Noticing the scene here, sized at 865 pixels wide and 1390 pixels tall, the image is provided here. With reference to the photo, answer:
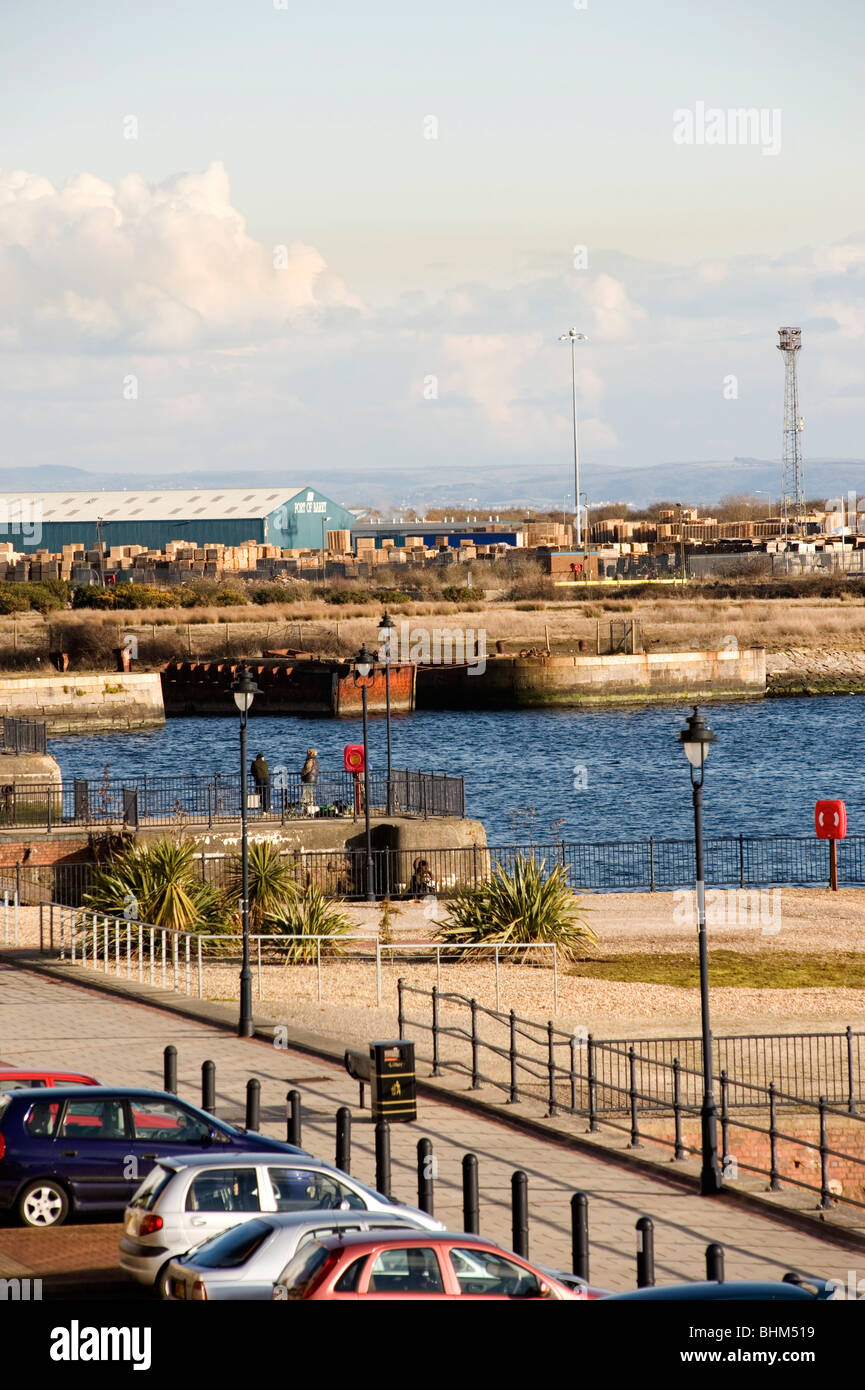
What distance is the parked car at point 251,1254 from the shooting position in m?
10.9

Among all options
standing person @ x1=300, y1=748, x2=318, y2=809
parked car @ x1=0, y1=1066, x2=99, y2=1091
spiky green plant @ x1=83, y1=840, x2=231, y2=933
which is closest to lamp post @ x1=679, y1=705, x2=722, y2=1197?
parked car @ x1=0, y1=1066, x2=99, y2=1091

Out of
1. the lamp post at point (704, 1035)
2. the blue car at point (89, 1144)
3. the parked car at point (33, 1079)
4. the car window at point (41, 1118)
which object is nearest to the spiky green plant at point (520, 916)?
the lamp post at point (704, 1035)

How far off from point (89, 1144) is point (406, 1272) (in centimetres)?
519

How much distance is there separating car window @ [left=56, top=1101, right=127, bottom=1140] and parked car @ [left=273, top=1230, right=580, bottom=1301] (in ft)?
15.4

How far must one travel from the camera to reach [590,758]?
83.6 m

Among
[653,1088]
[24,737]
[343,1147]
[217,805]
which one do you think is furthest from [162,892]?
[24,737]

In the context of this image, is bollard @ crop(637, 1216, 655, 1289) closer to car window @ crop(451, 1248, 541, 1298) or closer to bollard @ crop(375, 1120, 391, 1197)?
car window @ crop(451, 1248, 541, 1298)

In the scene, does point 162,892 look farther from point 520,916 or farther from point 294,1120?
point 294,1120

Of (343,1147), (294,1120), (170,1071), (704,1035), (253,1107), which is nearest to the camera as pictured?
(343,1147)

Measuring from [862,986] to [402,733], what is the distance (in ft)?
229

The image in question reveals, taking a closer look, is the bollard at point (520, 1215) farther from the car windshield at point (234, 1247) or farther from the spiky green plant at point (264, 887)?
the spiky green plant at point (264, 887)

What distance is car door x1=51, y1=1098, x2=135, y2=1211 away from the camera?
14.6 metres

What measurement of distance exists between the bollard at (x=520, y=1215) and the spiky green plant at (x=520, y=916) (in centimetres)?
1588
